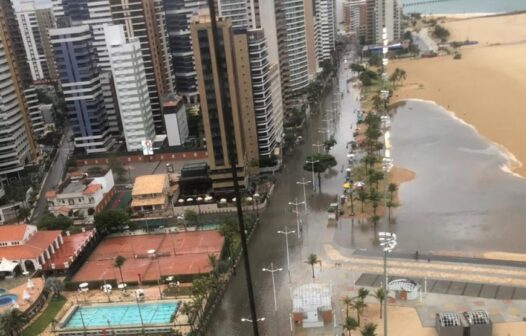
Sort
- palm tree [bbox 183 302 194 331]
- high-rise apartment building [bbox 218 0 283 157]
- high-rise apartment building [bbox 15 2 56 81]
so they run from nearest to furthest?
palm tree [bbox 183 302 194 331], high-rise apartment building [bbox 218 0 283 157], high-rise apartment building [bbox 15 2 56 81]

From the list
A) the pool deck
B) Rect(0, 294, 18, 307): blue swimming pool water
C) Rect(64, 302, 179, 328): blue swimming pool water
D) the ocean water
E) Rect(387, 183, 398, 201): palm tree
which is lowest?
Rect(64, 302, 179, 328): blue swimming pool water

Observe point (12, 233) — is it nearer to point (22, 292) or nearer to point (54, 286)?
point (22, 292)

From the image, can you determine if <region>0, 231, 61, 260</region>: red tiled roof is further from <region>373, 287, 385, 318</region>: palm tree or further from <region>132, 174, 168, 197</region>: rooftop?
<region>373, 287, 385, 318</region>: palm tree

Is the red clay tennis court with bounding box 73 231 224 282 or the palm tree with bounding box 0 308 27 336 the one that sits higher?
the palm tree with bounding box 0 308 27 336

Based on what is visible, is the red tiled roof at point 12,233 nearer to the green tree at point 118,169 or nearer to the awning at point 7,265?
the awning at point 7,265

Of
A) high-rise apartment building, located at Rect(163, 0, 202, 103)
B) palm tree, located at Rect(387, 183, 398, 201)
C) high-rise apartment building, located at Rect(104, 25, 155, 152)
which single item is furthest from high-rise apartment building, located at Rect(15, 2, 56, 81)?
palm tree, located at Rect(387, 183, 398, 201)

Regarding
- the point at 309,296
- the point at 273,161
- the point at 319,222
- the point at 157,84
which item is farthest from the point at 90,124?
the point at 309,296
